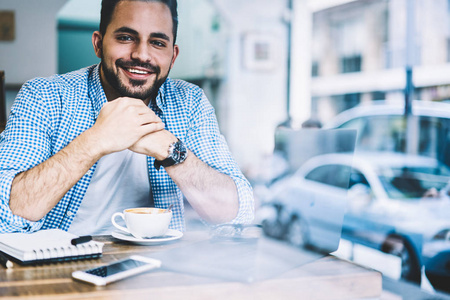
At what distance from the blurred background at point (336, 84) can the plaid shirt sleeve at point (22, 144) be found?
153cm

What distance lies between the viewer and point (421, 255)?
3.36m

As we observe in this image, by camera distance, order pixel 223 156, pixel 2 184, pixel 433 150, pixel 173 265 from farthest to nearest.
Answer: pixel 433 150
pixel 223 156
pixel 2 184
pixel 173 265

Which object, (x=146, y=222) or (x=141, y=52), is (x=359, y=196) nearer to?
(x=141, y=52)

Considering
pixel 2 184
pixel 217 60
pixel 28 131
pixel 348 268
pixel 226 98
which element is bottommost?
pixel 348 268

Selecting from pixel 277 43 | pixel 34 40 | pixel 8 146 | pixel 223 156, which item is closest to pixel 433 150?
pixel 277 43

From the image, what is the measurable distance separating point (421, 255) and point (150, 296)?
3150 millimetres

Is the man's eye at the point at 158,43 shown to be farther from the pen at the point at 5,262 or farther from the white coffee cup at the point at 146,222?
the pen at the point at 5,262

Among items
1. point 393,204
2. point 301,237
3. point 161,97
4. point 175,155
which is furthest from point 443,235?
point 175,155

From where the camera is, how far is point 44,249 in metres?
0.83

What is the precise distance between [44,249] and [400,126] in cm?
394

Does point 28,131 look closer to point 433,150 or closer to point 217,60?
point 433,150

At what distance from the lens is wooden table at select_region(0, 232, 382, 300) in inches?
26.7

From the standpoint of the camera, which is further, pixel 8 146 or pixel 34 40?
pixel 34 40

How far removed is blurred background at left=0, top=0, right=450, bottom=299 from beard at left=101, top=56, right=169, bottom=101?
1354 mm
